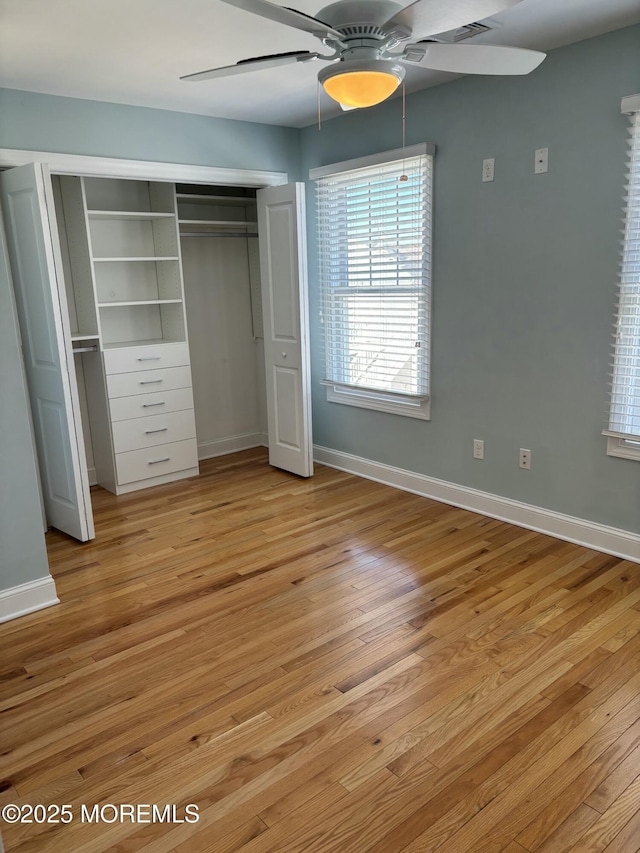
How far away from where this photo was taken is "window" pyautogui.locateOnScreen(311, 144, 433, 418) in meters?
3.95

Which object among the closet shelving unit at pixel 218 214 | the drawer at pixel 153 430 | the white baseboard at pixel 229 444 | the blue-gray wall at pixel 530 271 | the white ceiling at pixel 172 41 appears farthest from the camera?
the white baseboard at pixel 229 444

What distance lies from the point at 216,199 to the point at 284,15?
142 inches

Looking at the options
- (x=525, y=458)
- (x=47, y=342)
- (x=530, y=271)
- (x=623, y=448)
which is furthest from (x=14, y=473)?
(x=623, y=448)

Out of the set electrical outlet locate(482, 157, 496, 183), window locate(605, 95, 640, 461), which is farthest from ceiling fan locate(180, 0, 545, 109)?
electrical outlet locate(482, 157, 496, 183)

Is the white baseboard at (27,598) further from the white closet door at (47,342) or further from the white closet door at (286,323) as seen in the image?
the white closet door at (286,323)

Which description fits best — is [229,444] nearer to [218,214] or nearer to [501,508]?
[218,214]

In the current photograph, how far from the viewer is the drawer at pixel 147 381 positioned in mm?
4414

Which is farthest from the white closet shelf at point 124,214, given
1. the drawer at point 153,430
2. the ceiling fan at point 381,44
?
the ceiling fan at point 381,44

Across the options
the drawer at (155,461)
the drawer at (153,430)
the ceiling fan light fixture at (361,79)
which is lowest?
the drawer at (155,461)

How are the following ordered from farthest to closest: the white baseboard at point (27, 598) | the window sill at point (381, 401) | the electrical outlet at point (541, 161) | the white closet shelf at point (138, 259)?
the white closet shelf at point (138, 259)
the window sill at point (381, 401)
the electrical outlet at point (541, 161)
the white baseboard at point (27, 598)

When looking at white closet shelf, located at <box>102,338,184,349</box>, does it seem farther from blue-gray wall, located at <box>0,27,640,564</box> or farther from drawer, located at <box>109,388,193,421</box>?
blue-gray wall, located at <box>0,27,640,564</box>

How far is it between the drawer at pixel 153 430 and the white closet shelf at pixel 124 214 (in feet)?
4.69

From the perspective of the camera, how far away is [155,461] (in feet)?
15.3

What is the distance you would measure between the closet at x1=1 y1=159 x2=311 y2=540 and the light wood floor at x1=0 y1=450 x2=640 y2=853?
3.15 feet
